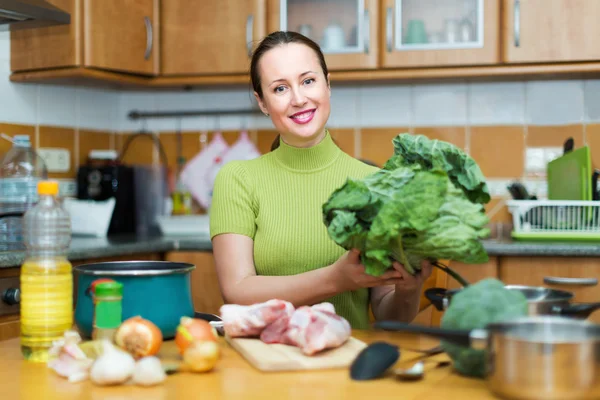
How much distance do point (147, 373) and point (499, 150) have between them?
240 centimetres

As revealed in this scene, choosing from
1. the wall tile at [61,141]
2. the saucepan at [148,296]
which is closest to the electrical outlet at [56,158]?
the wall tile at [61,141]

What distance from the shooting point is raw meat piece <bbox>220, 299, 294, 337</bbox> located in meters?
1.14

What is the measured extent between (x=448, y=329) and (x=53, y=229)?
1.93ft

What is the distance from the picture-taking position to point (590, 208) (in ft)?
8.45

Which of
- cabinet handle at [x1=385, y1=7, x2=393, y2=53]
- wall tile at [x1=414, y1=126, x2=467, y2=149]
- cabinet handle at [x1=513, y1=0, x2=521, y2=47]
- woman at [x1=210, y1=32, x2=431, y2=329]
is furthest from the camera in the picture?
wall tile at [x1=414, y1=126, x2=467, y2=149]

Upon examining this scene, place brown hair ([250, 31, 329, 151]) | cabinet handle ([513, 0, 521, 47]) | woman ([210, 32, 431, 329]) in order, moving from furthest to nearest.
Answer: cabinet handle ([513, 0, 521, 47]), brown hair ([250, 31, 329, 151]), woman ([210, 32, 431, 329])

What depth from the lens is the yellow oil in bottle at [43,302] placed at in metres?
1.08

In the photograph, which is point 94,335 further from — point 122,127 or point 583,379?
point 122,127

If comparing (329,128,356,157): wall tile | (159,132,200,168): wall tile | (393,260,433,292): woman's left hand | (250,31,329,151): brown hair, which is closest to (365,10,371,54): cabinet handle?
(329,128,356,157): wall tile

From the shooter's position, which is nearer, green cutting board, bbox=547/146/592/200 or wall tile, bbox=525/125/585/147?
green cutting board, bbox=547/146/592/200

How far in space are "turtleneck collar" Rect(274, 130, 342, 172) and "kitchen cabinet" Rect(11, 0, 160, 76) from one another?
1.36m

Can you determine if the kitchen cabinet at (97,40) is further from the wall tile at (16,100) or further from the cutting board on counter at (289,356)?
the cutting board on counter at (289,356)

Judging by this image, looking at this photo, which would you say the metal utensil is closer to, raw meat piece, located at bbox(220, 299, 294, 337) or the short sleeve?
raw meat piece, located at bbox(220, 299, 294, 337)

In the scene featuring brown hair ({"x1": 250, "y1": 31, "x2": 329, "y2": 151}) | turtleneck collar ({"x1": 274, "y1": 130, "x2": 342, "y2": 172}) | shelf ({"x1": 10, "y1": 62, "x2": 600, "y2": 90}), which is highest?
shelf ({"x1": 10, "y1": 62, "x2": 600, "y2": 90})
